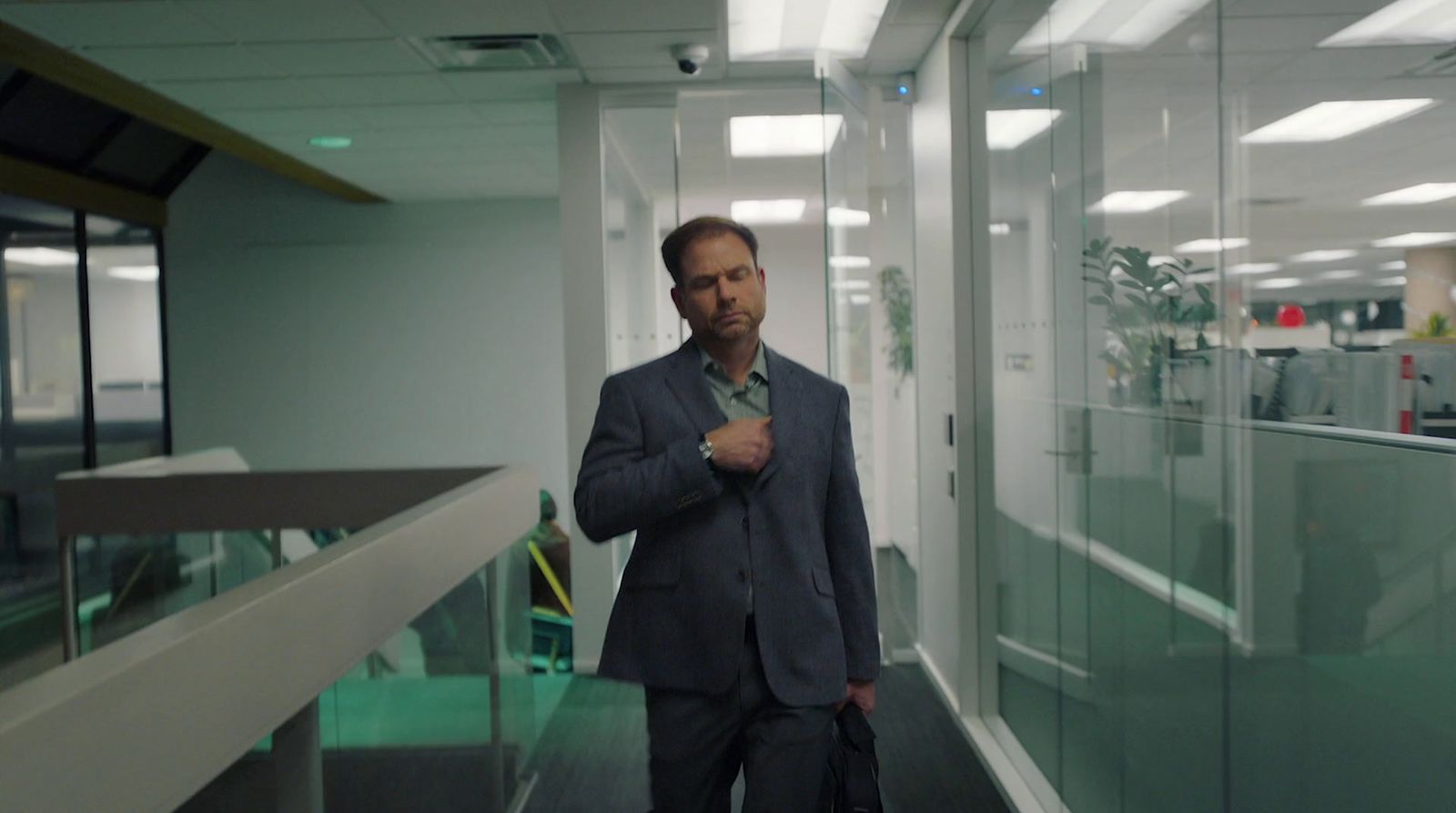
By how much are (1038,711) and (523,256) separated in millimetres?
7203

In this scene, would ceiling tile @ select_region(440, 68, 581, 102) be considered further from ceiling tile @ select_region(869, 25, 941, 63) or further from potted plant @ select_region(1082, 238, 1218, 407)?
potted plant @ select_region(1082, 238, 1218, 407)

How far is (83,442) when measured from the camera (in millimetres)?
8828

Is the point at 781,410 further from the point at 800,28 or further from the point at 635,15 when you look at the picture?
the point at 800,28

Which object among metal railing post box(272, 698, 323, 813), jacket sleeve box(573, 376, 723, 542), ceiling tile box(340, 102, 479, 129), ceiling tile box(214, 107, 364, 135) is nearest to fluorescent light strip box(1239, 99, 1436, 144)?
jacket sleeve box(573, 376, 723, 542)

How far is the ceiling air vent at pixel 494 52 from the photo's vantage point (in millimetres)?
4730

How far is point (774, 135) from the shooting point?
578 cm

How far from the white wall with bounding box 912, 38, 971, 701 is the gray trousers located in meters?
2.79

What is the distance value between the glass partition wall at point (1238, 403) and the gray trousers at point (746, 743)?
81 cm

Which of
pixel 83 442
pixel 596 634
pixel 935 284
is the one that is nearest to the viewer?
pixel 935 284

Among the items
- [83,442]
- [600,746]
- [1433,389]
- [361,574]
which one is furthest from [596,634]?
[83,442]

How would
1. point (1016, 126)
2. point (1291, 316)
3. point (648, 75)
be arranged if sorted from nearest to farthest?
point (1291, 316), point (1016, 126), point (648, 75)

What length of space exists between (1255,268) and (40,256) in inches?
347

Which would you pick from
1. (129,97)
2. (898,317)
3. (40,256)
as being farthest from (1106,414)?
(40,256)

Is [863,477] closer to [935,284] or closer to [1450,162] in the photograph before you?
[935,284]
